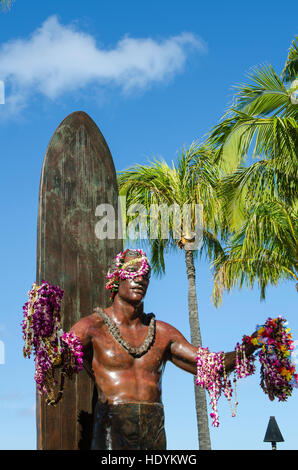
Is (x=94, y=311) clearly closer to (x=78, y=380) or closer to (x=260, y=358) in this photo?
(x=78, y=380)

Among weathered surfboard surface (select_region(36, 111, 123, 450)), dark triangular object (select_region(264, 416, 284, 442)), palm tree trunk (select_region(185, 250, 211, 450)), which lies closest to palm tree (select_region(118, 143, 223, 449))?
palm tree trunk (select_region(185, 250, 211, 450))

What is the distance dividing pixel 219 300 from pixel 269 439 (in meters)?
3.57

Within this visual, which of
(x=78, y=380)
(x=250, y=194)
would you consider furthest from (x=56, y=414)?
(x=250, y=194)

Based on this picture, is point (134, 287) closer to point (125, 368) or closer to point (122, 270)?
point (122, 270)

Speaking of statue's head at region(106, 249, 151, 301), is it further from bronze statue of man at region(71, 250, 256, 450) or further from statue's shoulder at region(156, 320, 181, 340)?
statue's shoulder at region(156, 320, 181, 340)

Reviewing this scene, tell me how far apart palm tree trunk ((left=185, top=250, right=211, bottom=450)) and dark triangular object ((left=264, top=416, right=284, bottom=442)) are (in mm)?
1220

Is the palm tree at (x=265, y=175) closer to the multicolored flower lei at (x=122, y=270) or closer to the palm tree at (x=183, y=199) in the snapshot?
the palm tree at (x=183, y=199)

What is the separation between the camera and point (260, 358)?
5.79 m

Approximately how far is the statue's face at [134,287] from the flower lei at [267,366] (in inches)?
31.7

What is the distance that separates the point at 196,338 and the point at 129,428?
9786 mm

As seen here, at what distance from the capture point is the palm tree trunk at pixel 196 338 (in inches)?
565

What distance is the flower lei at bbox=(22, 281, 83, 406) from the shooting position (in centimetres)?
519

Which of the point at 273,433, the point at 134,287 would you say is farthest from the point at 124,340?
the point at 273,433
